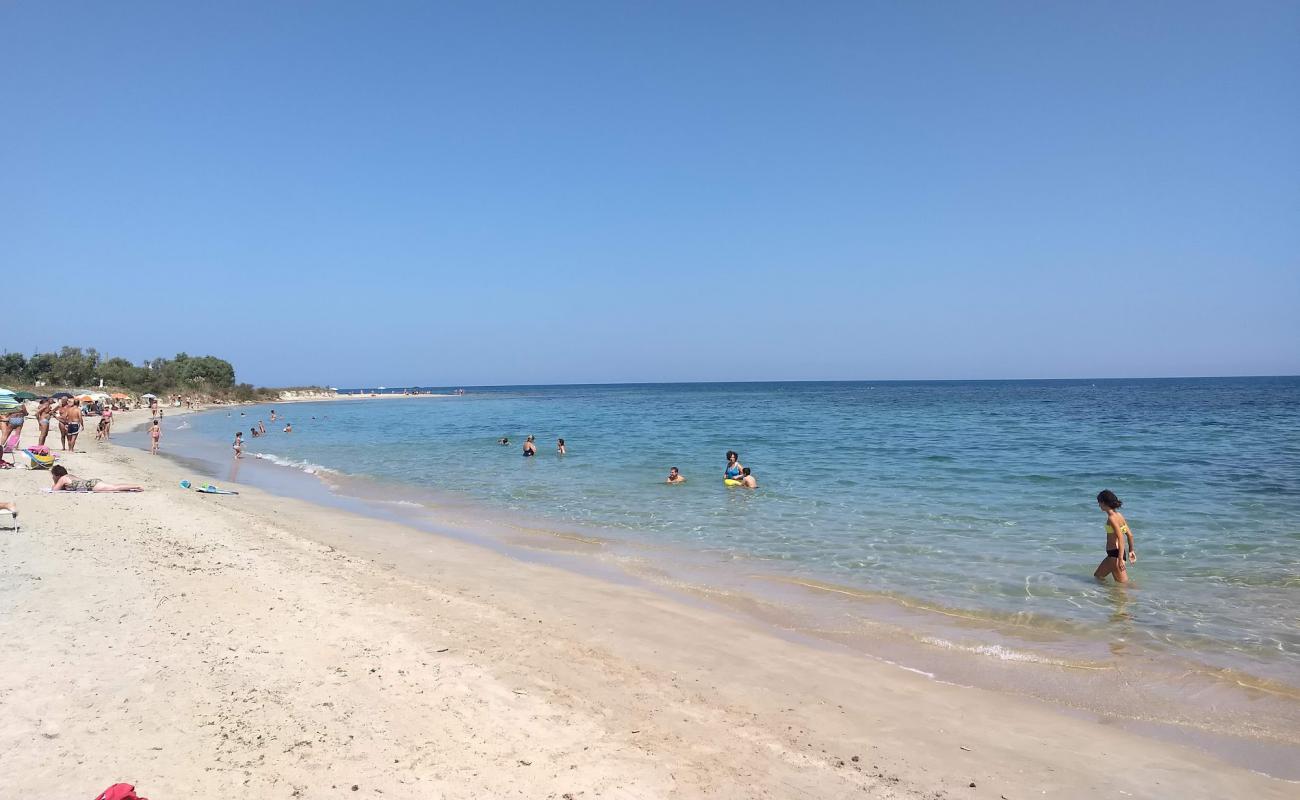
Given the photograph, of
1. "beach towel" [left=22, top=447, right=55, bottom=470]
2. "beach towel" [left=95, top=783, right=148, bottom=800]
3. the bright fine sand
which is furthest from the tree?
"beach towel" [left=95, top=783, right=148, bottom=800]

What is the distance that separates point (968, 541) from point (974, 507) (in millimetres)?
3283

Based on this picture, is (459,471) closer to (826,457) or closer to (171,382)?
(826,457)

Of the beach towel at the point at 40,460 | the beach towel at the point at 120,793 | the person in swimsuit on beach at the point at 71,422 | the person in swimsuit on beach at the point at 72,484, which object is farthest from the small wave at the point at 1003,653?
the person in swimsuit on beach at the point at 71,422

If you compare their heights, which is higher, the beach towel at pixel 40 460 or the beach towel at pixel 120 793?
the beach towel at pixel 40 460

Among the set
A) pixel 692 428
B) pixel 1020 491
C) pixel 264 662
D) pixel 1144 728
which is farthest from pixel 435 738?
pixel 692 428

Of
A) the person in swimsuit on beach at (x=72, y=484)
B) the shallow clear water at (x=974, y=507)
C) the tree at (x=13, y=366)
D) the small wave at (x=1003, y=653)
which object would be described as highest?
the tree at (x=13, y=366)

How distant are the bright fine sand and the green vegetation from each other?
6355cm

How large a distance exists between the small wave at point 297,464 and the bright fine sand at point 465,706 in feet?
49.0

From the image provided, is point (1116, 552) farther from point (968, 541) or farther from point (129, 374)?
point (129, 374)

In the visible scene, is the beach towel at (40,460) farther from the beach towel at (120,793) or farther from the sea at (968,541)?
the beach towel at (120,793)

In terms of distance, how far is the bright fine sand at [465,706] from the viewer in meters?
4.11

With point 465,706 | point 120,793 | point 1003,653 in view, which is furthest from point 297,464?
point 1003,653

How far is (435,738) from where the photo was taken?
4500 millimetres

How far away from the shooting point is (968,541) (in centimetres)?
1146
